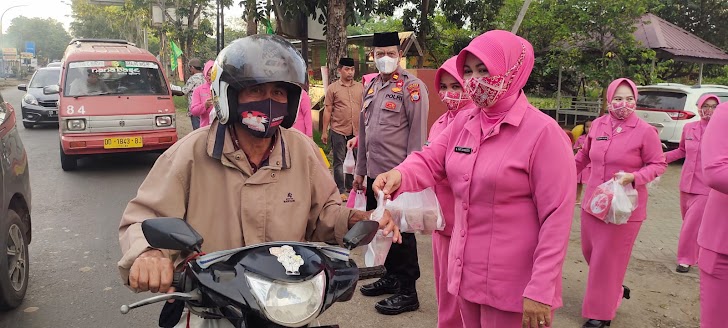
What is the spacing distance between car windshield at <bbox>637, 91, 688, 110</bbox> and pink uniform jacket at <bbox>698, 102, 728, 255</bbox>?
11.2 m

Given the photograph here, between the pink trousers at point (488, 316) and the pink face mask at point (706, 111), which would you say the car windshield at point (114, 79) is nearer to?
the pink face mask at point (706, 111)

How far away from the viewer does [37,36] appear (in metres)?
88.3

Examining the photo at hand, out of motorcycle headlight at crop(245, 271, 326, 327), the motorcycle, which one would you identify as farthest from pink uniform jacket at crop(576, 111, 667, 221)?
motorcycle headlight at crop(245, 271, 326, 327)

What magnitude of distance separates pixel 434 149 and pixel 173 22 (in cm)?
2447

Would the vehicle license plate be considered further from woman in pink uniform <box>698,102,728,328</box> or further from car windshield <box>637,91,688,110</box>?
car windshield <box>637,91,688,110</box>

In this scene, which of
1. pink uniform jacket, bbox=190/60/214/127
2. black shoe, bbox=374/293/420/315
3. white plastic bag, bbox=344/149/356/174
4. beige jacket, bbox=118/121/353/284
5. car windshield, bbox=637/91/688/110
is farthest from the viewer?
car windshield, bbox=637/91/688/110

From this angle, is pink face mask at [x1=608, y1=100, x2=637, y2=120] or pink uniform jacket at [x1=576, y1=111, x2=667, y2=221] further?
pink face mask at [x1=608, y1=100, x2=637, y2=120]

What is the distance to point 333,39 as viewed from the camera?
962 centimetres

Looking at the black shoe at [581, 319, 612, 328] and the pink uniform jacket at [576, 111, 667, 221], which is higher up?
the pink uniform jacket at [576, 111, 667, 221]

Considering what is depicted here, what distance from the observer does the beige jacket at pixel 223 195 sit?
1.94m

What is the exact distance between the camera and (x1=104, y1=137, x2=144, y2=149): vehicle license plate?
9.23 meters

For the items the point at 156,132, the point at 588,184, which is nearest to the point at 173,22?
the point at 156,132

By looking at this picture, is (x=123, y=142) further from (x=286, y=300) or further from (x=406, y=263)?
(x=286, y=300)

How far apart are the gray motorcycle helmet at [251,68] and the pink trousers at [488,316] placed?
4.38ft
